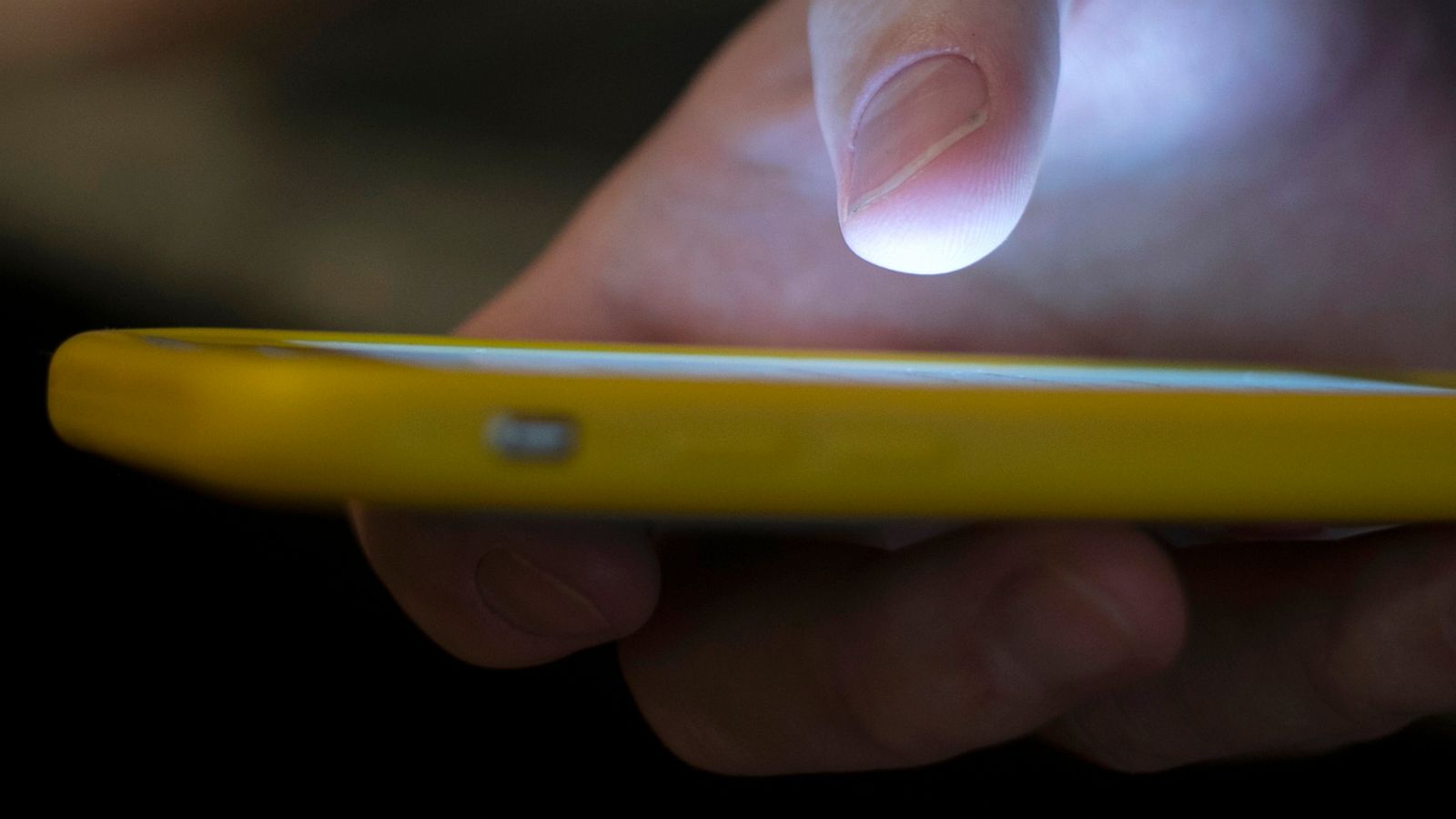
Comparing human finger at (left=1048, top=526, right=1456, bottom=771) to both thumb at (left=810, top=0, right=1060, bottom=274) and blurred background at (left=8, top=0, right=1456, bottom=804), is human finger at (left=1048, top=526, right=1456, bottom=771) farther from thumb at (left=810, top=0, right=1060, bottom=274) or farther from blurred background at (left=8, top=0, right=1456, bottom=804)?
thumb at (left=810, top=0, right=1060, bottom=274)

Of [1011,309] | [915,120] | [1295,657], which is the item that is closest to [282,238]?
[1011,309]

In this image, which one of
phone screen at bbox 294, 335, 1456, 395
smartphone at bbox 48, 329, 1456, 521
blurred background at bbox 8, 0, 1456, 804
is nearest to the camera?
smartphone at bbox 48, 329, 1456, 521

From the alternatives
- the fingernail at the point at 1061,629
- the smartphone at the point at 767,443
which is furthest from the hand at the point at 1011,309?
the smartphone at the point at 767,443

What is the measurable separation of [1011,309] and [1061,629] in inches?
15.3

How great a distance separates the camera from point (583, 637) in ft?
1.61

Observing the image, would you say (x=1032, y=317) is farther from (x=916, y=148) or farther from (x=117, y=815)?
(x=117, y=815)

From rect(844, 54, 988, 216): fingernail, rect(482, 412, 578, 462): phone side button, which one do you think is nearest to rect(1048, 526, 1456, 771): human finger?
rect(844, 54, 988, 216): fingernail

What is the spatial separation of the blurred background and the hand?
0.14 meters

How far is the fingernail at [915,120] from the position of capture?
44 cm

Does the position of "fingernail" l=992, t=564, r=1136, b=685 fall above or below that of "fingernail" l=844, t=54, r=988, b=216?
below

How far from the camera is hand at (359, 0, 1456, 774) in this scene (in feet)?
1.45

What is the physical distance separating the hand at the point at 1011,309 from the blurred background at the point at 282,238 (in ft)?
0.47

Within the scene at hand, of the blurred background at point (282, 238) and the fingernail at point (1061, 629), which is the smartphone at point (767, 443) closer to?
the fingernail at point (1061, 629)

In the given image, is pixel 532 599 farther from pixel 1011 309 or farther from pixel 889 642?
pixel 1011 309
